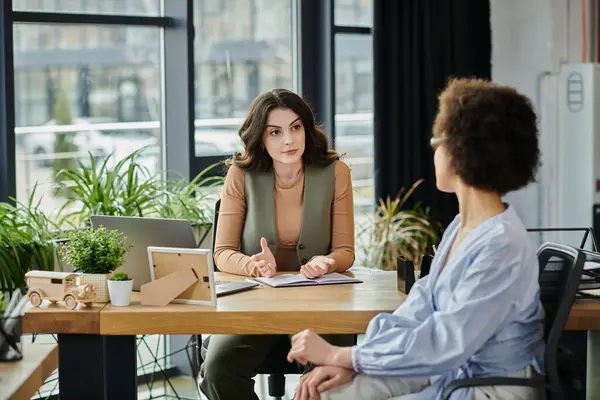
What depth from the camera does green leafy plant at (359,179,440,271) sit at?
5.14 meters

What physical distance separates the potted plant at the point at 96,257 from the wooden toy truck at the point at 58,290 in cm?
4

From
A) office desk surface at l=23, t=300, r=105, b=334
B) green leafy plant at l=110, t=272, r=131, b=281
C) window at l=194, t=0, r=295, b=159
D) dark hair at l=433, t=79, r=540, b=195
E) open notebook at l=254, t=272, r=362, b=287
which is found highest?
window at l=194, t=0, r=295, b=159

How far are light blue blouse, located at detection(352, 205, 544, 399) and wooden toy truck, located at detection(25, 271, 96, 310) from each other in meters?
0.79

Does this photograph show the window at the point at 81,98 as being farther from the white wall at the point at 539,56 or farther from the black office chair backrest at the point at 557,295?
the black office chair backrest at the point at 557,295

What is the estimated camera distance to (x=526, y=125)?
214cm

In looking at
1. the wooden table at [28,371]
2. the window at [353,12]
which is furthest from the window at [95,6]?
the wooden table at [28,371]

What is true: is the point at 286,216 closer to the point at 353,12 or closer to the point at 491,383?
the point at 491,383

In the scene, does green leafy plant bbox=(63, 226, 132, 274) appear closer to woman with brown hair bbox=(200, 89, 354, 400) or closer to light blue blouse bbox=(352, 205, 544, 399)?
woman with brown hair bbox=(200, 89, 354, 400)

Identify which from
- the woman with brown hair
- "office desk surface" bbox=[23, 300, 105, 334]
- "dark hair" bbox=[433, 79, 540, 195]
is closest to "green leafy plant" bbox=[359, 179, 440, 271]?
the woman with brown hair

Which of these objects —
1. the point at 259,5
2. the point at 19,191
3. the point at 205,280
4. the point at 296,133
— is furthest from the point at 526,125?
the point at 259,5

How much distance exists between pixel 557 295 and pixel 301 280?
90 cm

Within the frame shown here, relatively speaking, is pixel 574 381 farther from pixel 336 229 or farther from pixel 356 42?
pixel 356 42

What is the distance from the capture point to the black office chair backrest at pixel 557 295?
7.00 ft

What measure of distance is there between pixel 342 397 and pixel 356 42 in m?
3.63
